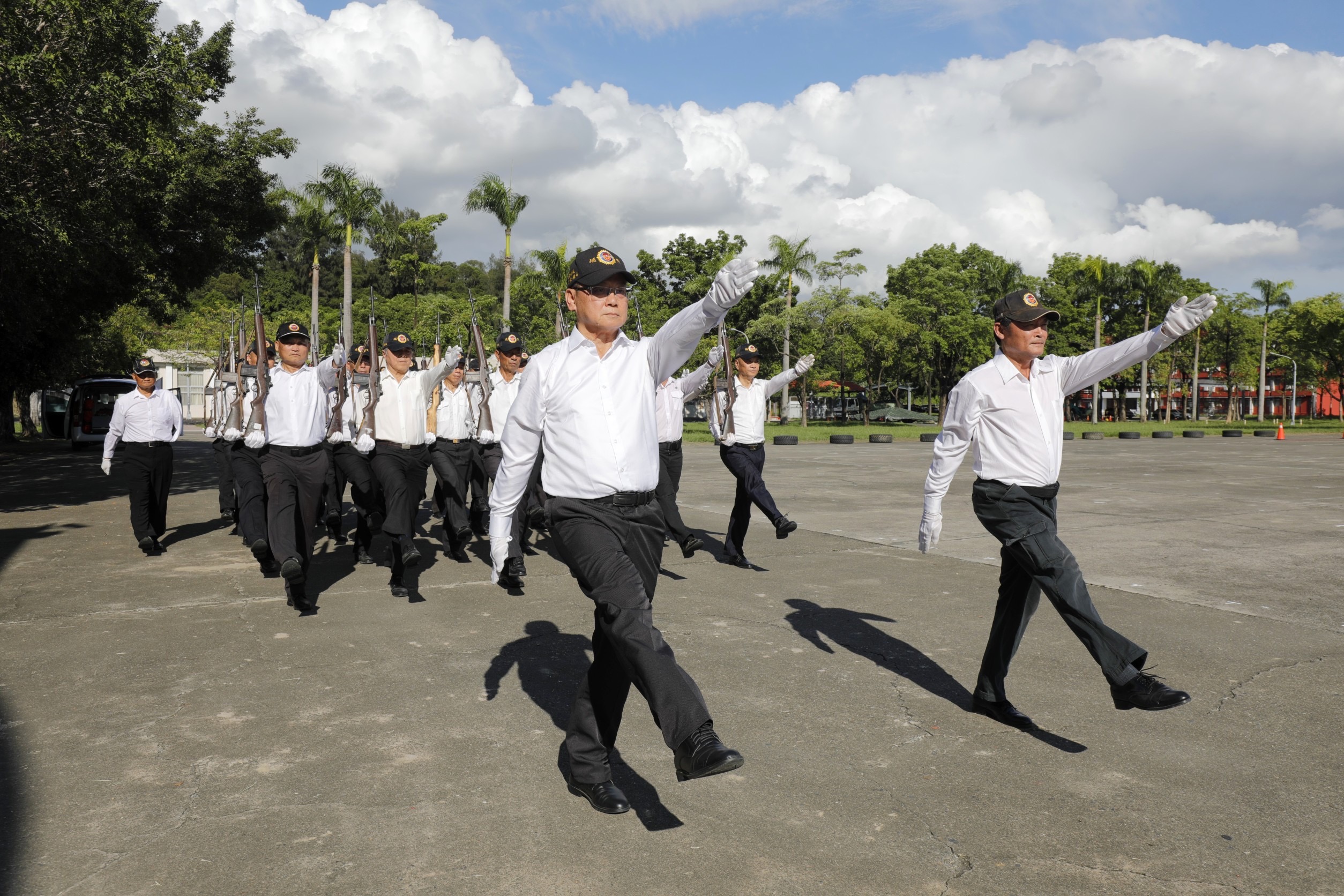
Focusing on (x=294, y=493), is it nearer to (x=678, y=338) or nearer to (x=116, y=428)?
(x=116, y=428)

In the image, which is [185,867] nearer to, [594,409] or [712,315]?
[594,409]

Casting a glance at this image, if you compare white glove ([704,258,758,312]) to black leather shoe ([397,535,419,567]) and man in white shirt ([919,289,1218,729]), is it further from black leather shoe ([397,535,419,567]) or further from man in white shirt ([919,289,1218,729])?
black leather shoe ([397,535,419,567])

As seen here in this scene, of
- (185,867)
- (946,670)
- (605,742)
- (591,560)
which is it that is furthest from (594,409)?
(946,670)

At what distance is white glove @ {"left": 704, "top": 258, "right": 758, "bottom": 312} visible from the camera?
3.31m

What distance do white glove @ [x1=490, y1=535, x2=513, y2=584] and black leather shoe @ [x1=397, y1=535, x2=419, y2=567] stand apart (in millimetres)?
4025

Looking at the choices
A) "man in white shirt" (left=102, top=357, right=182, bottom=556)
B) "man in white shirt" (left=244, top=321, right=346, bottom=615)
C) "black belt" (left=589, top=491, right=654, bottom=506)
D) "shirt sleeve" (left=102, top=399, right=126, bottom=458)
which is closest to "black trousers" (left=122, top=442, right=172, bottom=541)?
"man in white shirt" (left=102, top=357, right=182, bottom=556)

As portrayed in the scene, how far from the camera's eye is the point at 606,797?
371 centimetres

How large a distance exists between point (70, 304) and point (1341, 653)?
2050 centimetres

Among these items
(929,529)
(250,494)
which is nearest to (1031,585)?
(929,529)

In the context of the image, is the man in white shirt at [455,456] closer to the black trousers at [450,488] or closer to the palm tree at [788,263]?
the black trousers at [450,488]

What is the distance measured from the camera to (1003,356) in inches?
193

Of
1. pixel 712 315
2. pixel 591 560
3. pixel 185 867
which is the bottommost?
pixel 185 867

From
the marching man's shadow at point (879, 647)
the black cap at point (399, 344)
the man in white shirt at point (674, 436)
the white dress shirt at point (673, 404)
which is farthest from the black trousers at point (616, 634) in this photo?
the white dress shirt at point (673, 404)

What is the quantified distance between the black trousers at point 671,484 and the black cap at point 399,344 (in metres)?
2.38
